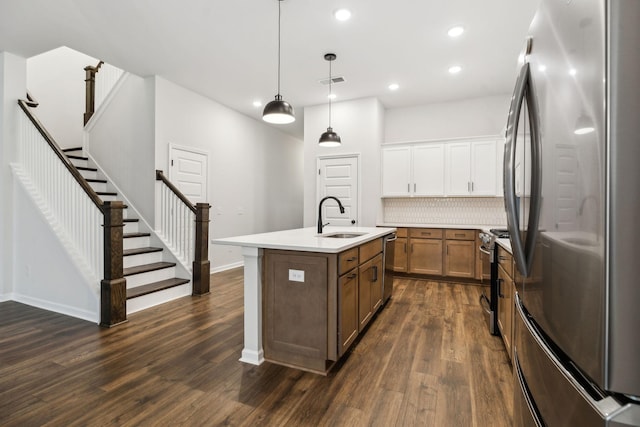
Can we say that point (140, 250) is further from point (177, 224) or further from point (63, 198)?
point (63, 198)

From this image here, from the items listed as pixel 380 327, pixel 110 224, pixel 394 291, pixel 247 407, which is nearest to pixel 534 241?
pixel 247 407

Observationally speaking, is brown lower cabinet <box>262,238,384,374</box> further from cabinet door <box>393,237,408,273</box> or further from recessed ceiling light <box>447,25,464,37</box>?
cabinet door <box>393,237,408,273</box>

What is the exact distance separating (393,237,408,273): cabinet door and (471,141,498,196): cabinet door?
4.60 ft

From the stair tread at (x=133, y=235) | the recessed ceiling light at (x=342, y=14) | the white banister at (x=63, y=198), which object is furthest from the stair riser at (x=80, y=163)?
the recessed ceiling light at (x=342, y=14)

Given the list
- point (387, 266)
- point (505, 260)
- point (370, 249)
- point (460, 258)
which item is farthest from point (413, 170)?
point (505, 260)

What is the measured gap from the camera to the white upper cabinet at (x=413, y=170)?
552 centimetres

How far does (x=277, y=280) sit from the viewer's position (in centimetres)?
245

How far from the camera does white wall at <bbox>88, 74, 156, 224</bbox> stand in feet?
15.4

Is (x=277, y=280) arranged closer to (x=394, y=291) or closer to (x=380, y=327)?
(x=380, y=327)

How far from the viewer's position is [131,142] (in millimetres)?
4906

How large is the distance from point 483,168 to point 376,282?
317 cm

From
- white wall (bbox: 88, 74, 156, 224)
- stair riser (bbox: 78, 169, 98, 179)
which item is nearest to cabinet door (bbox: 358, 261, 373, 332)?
white wall (bbox: 88, 74, 156, 224)

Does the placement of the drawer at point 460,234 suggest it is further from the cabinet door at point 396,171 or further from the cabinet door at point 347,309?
Result: the cabinet door at point 347,309

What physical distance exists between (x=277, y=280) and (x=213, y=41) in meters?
2.95
